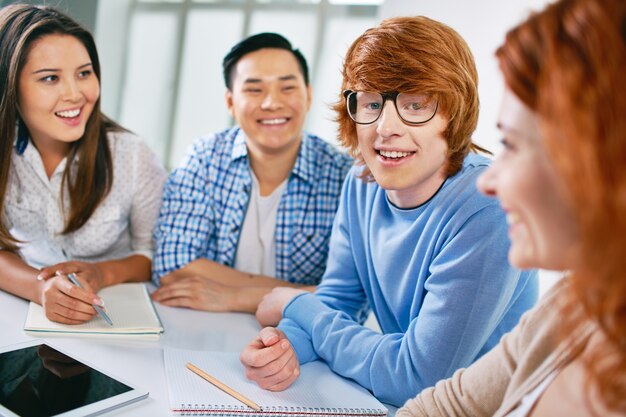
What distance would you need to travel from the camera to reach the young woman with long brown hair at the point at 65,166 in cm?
167

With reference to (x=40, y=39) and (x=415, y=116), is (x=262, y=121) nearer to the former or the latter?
(x=40, y=39)

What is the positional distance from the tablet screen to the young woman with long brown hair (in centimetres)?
45

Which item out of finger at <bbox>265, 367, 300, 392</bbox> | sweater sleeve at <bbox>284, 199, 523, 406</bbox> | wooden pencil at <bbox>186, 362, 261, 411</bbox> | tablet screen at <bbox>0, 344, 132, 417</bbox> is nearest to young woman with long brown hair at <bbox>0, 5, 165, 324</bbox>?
tablet screen at <bbox>0, 344, 132, 417</bbox>

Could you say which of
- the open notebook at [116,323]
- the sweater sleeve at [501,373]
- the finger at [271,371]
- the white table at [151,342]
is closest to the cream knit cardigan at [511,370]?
the sweater sleeve at [501,373]

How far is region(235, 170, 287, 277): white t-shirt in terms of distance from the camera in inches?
77.3

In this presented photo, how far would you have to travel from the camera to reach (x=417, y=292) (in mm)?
1211

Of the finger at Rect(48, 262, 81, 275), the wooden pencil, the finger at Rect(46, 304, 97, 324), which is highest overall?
the wooden pencil

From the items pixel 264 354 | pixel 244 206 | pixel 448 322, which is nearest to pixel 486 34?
pixel 244 206

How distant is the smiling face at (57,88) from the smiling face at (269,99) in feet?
1.45

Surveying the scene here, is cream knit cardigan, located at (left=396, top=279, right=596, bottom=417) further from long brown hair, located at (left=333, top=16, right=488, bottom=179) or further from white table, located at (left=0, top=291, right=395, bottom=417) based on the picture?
long brown hair, located at (left=333, top=16, right=488, bottom=179)

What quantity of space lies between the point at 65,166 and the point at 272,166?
610 millimetres

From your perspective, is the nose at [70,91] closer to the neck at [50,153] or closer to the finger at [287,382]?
the neck at [50,153]

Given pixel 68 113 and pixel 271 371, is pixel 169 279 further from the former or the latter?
pixel 271 371

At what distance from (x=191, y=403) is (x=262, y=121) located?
1099mm
